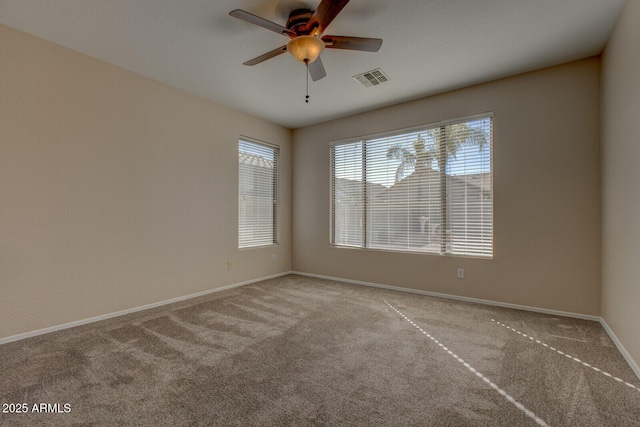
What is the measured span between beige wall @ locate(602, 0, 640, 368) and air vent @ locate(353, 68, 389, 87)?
2.04 meters

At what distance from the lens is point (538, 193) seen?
3.35m

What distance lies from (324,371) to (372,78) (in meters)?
3.18

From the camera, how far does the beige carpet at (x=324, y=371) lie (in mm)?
1666

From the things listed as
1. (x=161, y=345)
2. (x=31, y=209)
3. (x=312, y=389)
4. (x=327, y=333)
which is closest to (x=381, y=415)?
(x=312, y=389)

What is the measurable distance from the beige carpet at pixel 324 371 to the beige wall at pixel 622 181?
345 millimetres

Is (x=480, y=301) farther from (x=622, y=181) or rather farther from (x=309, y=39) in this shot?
(x=309, y=39)

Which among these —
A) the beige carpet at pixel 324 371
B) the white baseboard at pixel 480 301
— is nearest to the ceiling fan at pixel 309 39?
the beige carpet at pixel 324 371

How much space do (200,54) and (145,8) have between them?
2.24 feet

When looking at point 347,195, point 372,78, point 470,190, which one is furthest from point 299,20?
point 347,195

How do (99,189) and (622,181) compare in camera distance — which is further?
(99,189)

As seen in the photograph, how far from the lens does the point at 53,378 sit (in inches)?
79.5

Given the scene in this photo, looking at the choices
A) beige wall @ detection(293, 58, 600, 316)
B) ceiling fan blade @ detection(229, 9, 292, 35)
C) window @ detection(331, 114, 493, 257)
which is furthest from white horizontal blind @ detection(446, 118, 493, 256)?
ceiling fan blade @ detection(229, 9, 292, 35)

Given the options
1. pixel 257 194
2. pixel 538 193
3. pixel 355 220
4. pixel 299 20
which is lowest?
pixel 355 220

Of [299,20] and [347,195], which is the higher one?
[299,20]
